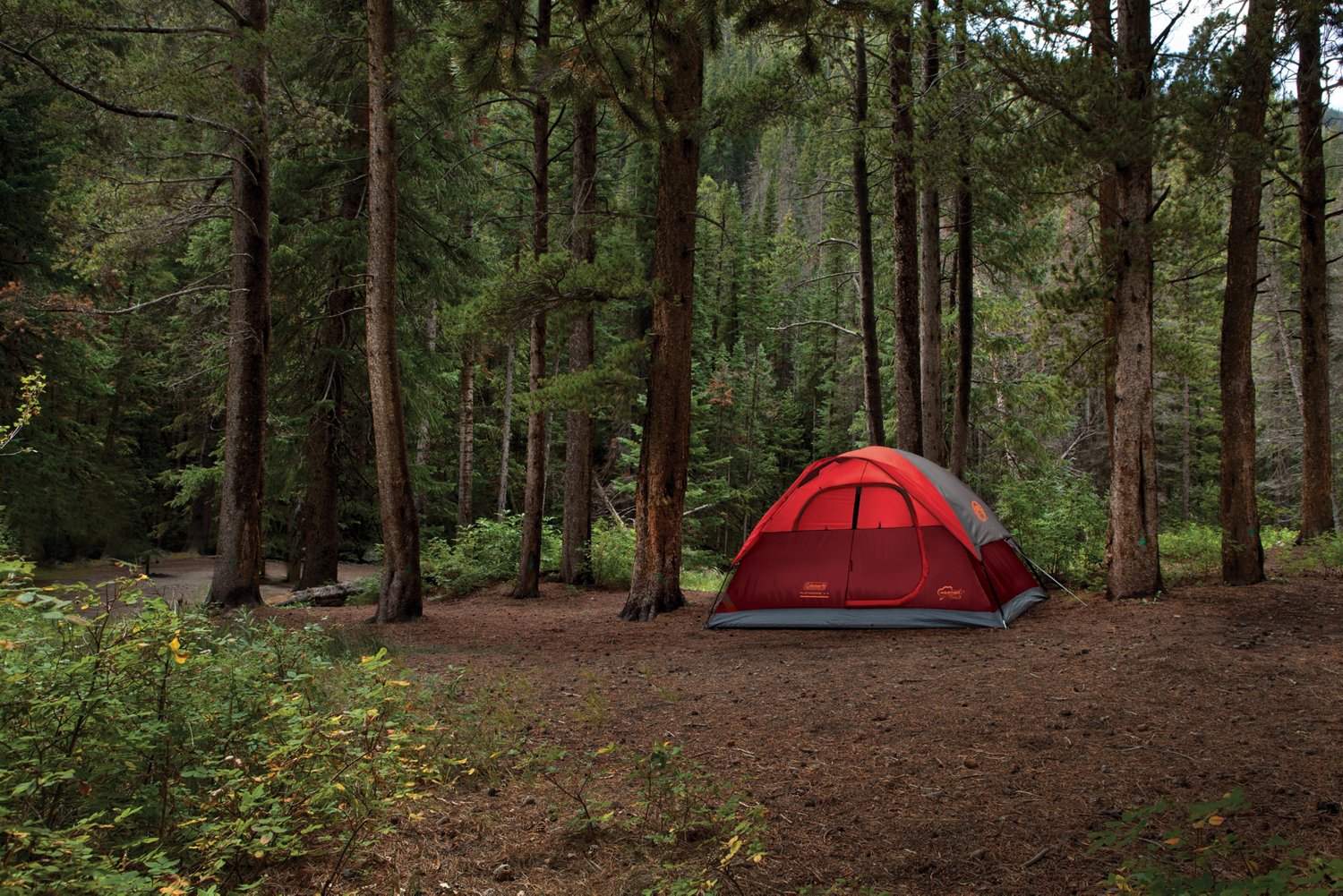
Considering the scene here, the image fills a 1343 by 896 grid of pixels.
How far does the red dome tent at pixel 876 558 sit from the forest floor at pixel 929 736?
31 centimetres

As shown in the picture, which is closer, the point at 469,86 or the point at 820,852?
the point at 820,852

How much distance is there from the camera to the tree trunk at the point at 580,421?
1161 cm

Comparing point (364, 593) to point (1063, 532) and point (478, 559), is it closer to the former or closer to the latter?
point (478, 559)

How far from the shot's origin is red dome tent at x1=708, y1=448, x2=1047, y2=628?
27.1 feet

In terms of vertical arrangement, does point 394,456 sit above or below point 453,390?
below

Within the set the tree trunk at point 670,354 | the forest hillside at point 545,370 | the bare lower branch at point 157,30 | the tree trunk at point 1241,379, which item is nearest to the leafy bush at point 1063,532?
the forest hillside at point 545,370

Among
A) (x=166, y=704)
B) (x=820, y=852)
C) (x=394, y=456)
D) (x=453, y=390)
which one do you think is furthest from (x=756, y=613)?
(x=453, y=390)

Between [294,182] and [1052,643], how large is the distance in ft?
40.2

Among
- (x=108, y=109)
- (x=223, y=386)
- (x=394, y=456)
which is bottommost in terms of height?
(x=394, y=456)

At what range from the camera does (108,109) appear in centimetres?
852

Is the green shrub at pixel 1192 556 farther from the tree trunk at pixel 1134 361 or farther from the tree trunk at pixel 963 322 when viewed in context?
the tree trunk at pixel 963 322

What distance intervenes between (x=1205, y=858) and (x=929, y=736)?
5.86 feet

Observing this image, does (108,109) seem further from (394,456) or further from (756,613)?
(756,613)

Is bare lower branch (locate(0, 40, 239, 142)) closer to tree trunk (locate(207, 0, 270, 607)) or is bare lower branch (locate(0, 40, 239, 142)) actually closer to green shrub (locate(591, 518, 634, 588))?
tree trunk (locate(207, 0, 270, 607))
